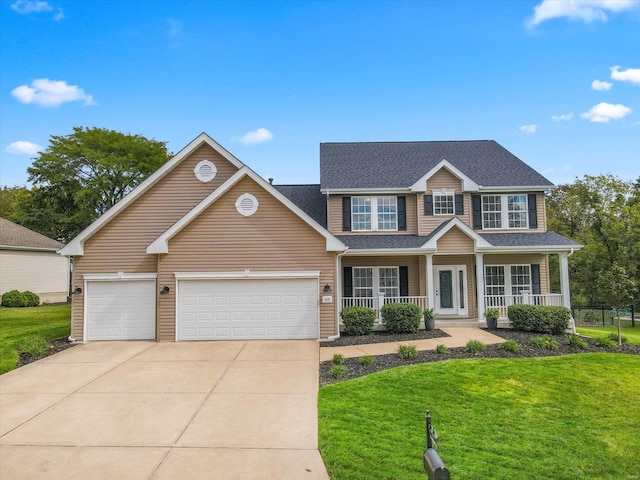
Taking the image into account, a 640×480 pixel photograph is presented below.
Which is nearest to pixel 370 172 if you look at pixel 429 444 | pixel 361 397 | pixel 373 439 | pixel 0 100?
pixel 361 397

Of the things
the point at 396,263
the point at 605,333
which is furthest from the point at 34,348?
the point at 605,333

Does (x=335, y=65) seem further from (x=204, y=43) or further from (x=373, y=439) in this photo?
(x=373, y=439)

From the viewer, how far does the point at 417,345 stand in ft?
36.8

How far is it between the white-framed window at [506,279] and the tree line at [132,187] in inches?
577

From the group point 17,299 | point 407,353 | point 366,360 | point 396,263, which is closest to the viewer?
point 366,360

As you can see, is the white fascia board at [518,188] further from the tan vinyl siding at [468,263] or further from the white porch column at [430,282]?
the white porch column at [430,282]

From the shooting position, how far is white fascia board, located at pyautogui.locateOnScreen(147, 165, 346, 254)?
12398mm

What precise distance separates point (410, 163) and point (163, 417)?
49.1 feet

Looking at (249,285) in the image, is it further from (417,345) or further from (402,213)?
(402,213)

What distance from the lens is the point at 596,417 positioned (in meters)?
6.65

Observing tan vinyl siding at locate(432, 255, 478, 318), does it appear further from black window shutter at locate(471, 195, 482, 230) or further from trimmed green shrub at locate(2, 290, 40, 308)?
trimmed green shrub at locate(2, 290, 40, 308)

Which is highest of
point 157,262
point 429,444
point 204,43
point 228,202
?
point 204,43

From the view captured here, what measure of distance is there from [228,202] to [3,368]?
23.9ft

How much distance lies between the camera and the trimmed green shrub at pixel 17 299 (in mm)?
22562
